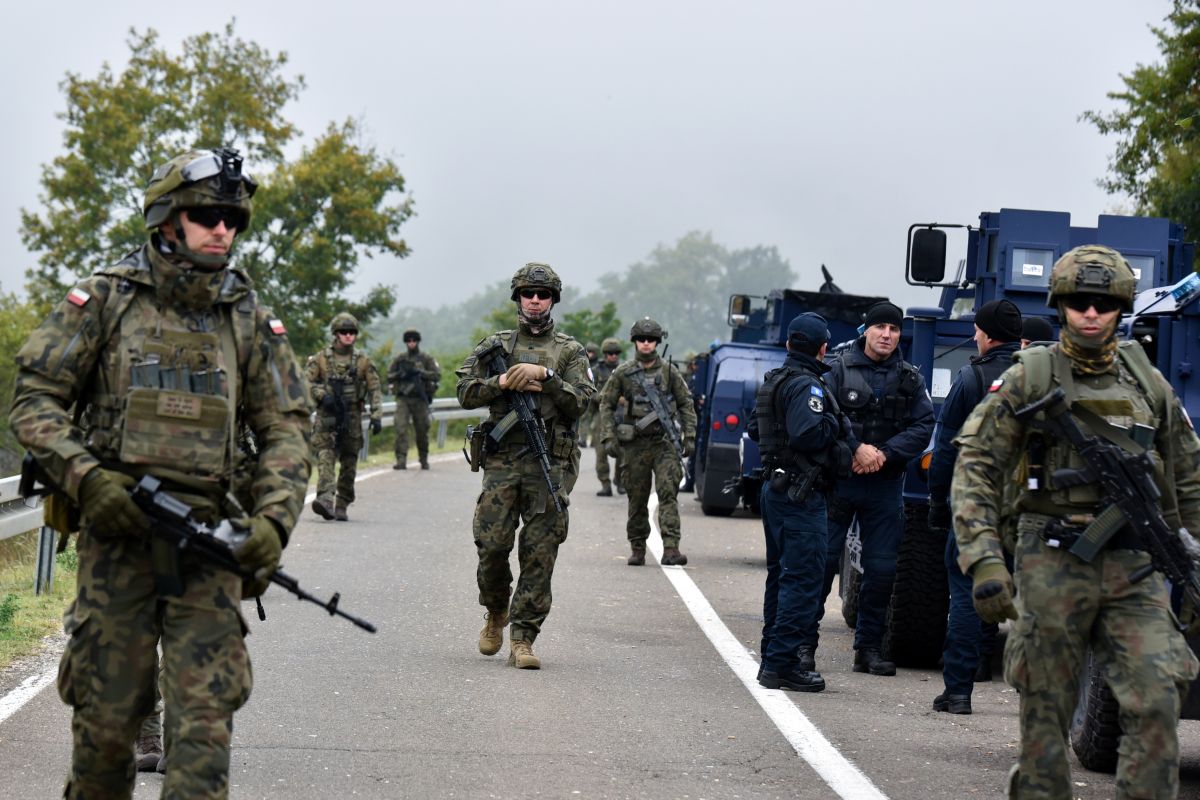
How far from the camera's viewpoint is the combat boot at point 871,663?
10070 millimetres

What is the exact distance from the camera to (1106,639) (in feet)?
18.4

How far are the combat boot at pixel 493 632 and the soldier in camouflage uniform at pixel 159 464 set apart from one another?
4.85 meters

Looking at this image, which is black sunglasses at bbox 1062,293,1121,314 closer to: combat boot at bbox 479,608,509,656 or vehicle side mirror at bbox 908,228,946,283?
combat boot at bbox 479,608,509,656

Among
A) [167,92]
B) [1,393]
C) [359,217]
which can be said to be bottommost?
[1,393]

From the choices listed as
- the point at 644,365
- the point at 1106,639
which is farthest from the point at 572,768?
the point at 644,365

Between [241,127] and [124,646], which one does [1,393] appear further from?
[124,646]

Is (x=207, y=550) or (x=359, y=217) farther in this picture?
(x=359, y=217)

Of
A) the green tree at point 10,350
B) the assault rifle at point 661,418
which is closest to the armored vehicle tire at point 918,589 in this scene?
the assault rifle at point 661,418

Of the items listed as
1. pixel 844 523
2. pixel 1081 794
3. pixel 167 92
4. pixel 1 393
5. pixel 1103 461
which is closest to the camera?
pixel 1103 461

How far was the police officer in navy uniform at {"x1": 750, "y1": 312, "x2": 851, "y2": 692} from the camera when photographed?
9.30 metres

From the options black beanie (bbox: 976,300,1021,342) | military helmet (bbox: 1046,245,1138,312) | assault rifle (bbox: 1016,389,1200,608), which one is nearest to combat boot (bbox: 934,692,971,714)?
black beanie (bbox: 976,300,1021,342)

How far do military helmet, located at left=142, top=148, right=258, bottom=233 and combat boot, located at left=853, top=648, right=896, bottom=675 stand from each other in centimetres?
581

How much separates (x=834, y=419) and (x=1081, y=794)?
2.85 metres

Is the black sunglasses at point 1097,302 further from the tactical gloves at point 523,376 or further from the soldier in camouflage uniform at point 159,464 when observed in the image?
the tactical gloves at point 523,376
